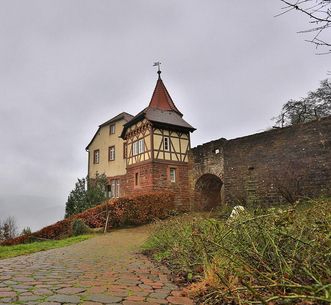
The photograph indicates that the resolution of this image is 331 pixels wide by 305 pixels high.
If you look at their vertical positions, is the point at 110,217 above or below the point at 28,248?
above

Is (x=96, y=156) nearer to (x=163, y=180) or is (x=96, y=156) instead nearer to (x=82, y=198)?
(x=82, y=198)

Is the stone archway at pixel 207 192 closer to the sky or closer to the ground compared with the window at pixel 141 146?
closer to the ground

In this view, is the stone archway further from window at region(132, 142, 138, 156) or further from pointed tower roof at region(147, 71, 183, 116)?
pointed tower roof at region(147, 71, 183, 116)

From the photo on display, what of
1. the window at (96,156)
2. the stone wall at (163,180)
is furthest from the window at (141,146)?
the window at (96,156)

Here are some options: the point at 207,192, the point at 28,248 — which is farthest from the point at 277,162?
the point at 28,248

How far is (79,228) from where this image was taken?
13266 mm

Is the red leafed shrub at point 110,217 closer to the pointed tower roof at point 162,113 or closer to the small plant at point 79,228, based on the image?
the small plant at point 79,228

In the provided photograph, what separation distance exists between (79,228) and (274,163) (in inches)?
359

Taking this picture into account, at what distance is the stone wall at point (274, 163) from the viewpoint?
1307cm

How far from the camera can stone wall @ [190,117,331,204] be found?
13070 millimetres

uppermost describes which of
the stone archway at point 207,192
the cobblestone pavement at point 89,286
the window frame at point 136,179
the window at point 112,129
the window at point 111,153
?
the window at point 112,129

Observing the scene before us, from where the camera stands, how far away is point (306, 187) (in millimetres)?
13336

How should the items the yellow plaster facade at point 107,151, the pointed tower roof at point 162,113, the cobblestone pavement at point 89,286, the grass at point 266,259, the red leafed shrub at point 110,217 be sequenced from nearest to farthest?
1. the grass at point 266,259
2. the cobblestone pavement at point 89,286
3. the red leafed shrub at point 110,217
4. the pointed tower roof at point 162,113
5. the yellow plaster facade at point 107,151

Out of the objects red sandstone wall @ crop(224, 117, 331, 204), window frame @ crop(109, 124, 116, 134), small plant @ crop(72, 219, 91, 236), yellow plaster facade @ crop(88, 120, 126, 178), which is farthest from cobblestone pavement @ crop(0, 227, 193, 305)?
window frame @ crop(109, 124, 116, 134)
